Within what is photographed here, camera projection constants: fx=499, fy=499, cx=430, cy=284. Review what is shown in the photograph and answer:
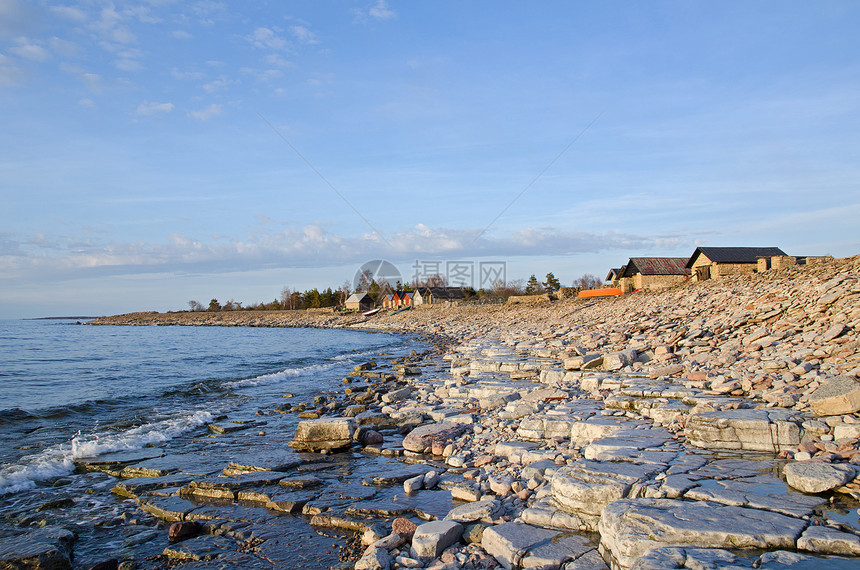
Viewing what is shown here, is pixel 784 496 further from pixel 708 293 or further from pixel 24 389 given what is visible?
pixel 24 389

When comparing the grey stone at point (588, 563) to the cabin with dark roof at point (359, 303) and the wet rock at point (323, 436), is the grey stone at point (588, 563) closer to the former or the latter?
the wet rock at point (323, 436)

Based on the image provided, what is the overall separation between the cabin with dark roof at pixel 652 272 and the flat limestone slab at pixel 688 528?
35.6 metres

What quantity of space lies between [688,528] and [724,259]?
116 feet

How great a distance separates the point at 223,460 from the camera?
8320mm

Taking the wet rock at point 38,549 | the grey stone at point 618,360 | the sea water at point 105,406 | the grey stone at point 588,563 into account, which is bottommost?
the sea water at point 105,406

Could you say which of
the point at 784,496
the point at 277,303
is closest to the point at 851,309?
the point at 784,496

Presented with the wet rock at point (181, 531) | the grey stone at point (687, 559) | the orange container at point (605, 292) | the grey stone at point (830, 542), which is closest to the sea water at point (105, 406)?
the wet rock at point (181, 531)

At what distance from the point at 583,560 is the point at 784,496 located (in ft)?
6.29

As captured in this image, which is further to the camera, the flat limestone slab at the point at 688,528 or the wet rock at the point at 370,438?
the wet rock at the point at 370,438

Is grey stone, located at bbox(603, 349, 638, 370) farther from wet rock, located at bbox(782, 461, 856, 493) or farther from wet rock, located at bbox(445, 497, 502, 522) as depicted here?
wet rock, located at bbox(445, 497, 502, 522)

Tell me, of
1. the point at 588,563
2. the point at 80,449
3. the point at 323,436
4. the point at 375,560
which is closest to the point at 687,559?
the point at 588,563

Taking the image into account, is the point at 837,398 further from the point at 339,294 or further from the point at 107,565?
the point at 339,294

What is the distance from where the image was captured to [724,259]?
3378 cm

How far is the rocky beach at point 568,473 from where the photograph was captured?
159 inches
